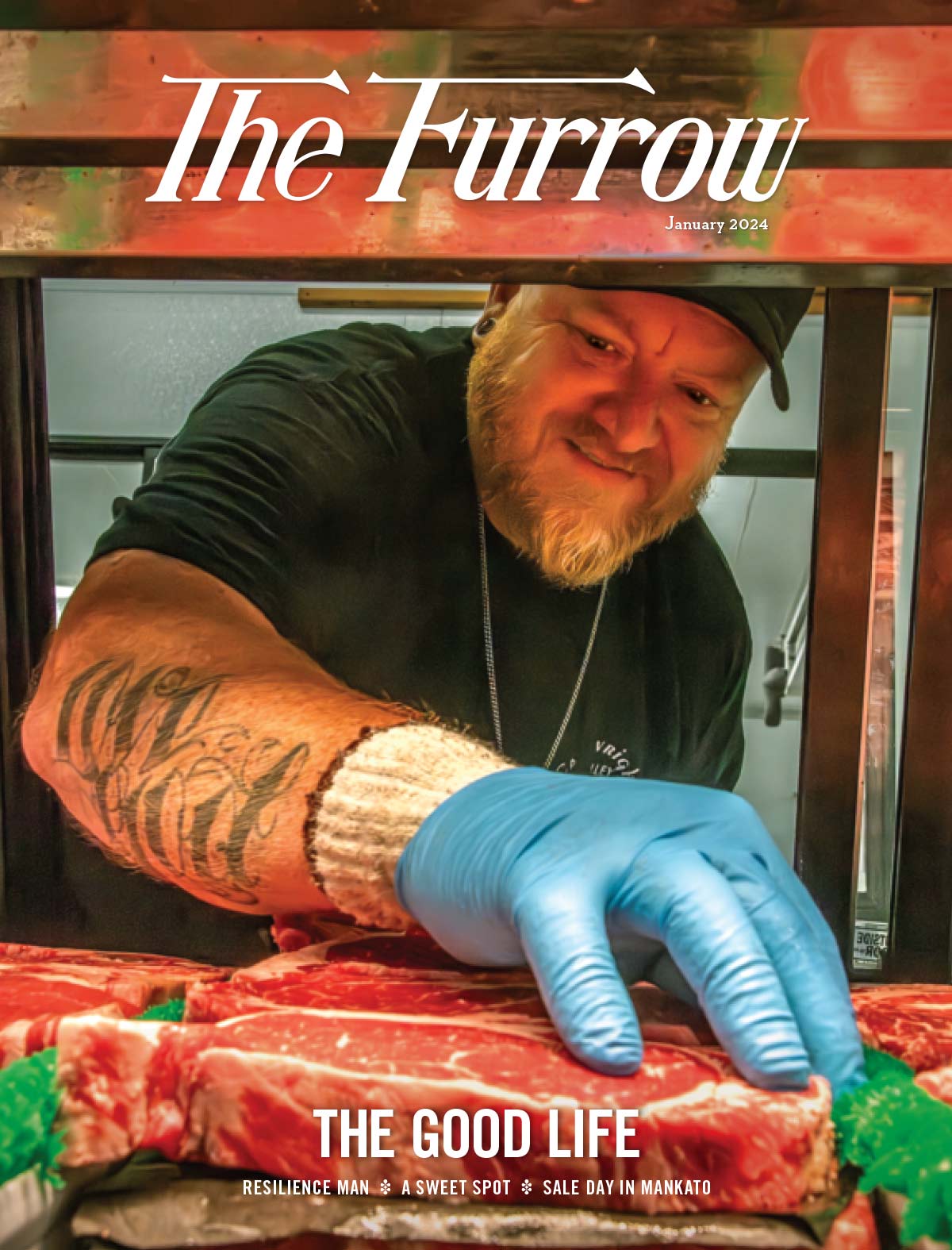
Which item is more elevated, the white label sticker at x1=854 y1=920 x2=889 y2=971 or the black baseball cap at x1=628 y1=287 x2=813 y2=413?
the black baseball cap at x1=628 y1=287 x2=813 y2=413

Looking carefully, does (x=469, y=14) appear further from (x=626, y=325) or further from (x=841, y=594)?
(x=841, y=594)

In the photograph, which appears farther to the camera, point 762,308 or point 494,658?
point 494,658

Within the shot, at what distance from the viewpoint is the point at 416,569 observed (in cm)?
153

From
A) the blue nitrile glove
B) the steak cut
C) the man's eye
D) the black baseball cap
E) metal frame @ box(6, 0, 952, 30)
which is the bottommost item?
the steak cut

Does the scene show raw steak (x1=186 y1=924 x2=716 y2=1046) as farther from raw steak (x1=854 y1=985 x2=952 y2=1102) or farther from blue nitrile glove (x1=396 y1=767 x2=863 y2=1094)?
raw steak (x1=854 y1=985 x2=952 y2=1102)

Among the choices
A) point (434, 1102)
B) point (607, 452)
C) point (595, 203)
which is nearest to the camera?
point (434, 1102)

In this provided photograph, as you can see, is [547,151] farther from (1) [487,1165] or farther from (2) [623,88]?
(1) [487,1165]

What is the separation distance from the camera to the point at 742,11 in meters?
1.28

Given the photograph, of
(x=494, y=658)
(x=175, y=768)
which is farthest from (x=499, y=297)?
(x=175, y=768)

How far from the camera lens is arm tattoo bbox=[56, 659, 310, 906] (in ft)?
4.78

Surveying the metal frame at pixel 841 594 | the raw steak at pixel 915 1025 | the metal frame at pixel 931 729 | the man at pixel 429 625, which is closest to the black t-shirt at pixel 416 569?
the man at pixel 429 625

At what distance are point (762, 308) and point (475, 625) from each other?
56 cm

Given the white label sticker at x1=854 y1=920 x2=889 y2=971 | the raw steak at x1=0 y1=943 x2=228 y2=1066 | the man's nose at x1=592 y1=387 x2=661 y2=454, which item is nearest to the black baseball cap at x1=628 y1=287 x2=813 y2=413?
the man's nose at x1=592 y1=387 x2=661 y2=454

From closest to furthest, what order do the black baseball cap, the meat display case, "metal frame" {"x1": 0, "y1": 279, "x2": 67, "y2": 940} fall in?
1. the meat display case
2. the black baseball cap
3. "metal frame" {"x1": 0, "y1": 279, "x2": 67, "y2": 940}
